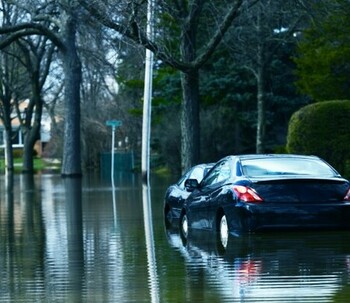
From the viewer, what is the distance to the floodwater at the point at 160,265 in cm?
1057

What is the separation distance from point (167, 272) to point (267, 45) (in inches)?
1228

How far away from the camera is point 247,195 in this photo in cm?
1505

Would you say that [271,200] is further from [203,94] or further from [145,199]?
[203,94]

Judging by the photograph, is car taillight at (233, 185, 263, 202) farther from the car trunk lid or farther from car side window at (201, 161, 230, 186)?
car side window at (201, 161, 230, 186)

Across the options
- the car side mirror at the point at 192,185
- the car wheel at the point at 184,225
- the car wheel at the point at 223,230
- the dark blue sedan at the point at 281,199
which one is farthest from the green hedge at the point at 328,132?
the car wheel at the point at 223,230

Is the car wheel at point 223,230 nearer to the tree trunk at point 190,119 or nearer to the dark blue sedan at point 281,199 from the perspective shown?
the dark blue sedan at point 281,199

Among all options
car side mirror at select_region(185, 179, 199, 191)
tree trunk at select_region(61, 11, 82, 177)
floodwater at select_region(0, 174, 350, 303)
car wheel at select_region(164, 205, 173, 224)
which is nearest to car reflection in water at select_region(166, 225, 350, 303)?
floodwater at select_region(0, 174, 350, 303)

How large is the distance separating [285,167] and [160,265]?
3.54m

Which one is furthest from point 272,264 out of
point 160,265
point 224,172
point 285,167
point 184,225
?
point 184,225

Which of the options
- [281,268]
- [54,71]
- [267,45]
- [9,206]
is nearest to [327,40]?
[267,45]

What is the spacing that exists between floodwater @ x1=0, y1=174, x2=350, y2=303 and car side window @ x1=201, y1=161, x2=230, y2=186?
2.83ft

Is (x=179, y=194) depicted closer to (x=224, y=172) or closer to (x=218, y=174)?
(x=218, y=174)

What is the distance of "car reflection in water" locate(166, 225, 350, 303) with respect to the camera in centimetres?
1041

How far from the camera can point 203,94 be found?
166ft
